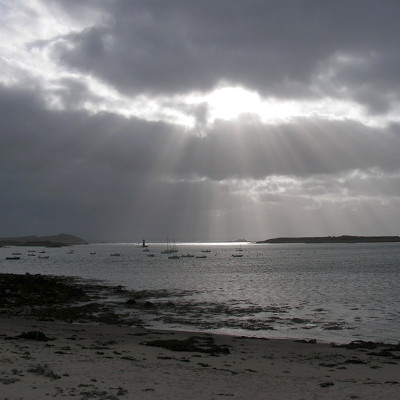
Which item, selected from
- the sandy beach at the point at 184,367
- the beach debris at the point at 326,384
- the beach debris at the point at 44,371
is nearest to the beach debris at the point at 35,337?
the sandy beach at the point at 184,367

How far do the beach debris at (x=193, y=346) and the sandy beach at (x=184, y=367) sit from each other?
0.14 feet

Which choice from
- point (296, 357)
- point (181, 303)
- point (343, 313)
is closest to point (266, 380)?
point (296, 357)

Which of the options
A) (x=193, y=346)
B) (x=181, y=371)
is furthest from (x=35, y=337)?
(x=181, y=371)

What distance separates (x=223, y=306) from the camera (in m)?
38.8

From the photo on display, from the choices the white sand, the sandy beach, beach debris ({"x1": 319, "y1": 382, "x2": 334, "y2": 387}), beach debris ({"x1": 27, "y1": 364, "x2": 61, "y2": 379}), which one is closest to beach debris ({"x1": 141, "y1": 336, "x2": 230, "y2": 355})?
the sandy beach

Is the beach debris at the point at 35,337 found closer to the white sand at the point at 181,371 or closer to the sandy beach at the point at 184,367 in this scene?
the sandy beach at the point at 184,367

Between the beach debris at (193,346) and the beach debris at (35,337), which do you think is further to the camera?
the beach debris at (193,346)

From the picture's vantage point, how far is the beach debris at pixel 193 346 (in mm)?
19531

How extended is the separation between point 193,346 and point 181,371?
5.18 meters

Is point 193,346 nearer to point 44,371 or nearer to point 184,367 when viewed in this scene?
point 184,367

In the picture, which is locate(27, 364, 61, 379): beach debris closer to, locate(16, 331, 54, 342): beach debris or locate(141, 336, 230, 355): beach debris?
locate(16, 331, 54, 342): beach debris

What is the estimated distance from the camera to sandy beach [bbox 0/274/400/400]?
12242 mm

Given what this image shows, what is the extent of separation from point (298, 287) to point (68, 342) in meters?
41.6

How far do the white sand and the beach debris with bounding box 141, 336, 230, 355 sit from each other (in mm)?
566
